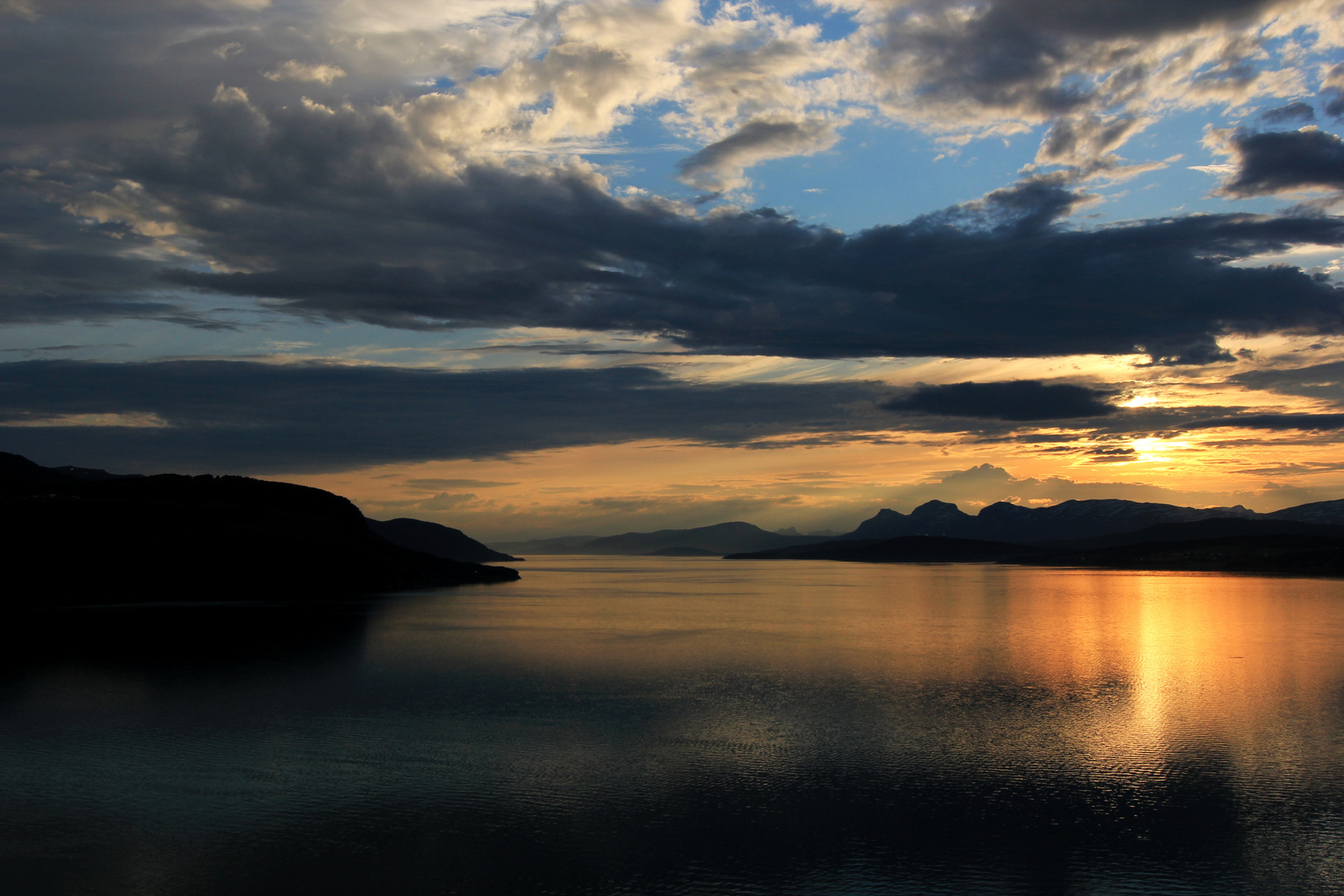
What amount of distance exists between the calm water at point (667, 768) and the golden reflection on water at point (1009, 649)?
1.36 feet

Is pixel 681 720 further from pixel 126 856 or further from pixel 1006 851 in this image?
pixel 126 856

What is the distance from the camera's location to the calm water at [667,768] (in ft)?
64.7

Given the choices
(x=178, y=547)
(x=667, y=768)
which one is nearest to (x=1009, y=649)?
(x=667, y=768)

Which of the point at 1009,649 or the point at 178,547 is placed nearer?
the point at 1009,649

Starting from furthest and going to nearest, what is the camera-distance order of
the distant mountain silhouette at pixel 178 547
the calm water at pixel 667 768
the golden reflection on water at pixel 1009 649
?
the distant mountain silhouette at pixel 178 547 < the golden reflection on water at pixel 1009 649 < the calm water at pixel 667 768

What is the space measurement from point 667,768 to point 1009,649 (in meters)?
41.1

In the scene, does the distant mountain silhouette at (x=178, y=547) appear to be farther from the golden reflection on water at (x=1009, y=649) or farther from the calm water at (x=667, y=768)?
the calm water at (x=667, y=768)

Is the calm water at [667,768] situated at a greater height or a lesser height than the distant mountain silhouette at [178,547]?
lesser

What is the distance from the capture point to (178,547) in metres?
109

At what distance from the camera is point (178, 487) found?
144625 millimetres

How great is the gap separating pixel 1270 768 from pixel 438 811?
26.6m

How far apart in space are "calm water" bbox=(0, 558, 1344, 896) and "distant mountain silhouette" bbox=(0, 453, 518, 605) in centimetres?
4180

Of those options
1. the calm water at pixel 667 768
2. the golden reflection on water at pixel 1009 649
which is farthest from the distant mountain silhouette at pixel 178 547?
the calm water at pixel 667 768

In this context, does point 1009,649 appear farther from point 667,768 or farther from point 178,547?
point 178,547
